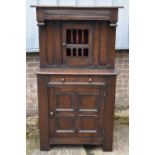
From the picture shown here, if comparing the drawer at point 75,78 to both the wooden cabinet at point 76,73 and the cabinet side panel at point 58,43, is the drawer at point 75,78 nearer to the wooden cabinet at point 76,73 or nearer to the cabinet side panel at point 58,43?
the wooden cabinet at point 76,73

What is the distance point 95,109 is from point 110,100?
0.18 metres

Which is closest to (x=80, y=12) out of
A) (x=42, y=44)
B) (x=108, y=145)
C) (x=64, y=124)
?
(x=42, y=44)

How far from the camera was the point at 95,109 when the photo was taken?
2922mm

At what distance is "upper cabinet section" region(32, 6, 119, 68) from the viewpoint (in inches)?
107

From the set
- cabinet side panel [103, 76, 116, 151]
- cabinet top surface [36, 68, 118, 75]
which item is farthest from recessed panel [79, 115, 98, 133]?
cabinet top surface [36, 68, 118, 75]

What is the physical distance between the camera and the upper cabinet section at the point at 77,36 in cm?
272

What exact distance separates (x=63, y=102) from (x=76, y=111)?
6.4 inches

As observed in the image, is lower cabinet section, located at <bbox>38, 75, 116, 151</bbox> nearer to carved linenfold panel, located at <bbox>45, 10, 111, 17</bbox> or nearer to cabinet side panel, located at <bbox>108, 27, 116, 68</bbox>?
cabinet side panel, located at <bbox>108, 27, 116, 68</bbox>

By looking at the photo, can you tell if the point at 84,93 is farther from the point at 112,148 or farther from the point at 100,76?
the point at 112,148

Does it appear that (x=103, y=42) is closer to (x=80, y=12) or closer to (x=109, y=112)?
(x=80, y=12)

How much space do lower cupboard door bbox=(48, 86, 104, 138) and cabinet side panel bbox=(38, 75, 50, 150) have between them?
0.05 metres

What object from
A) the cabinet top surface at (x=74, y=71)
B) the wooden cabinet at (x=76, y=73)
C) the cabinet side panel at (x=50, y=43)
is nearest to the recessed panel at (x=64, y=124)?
the wooden cabinet at (x=76, y=73)
